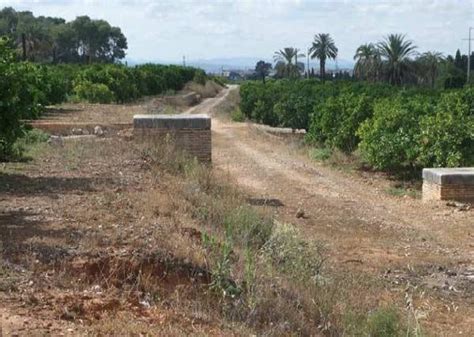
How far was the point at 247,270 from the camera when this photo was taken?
5.20 metres

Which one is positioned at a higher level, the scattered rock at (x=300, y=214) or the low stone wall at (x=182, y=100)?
the low stone wall at (x=182, y=100)

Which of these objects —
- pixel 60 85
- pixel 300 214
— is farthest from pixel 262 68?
pixel 300 214

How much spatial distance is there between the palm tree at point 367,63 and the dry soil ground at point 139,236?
4903 cm

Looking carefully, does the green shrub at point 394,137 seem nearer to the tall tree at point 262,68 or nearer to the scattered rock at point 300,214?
the scattered rock at point 300,214

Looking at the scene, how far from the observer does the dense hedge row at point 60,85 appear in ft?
27.8

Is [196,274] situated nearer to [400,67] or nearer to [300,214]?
[300,214]

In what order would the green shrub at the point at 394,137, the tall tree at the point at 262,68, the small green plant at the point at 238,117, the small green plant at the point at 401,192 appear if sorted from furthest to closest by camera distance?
the tall tree at the point at 262,68 < the small green plant at the point at 238,117 < the green shrub at the point at 394,137 < the small green plant at the point at 401,192

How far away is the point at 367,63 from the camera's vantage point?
2539 inches

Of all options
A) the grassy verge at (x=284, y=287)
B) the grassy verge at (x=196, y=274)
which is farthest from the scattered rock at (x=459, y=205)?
the grassy verge at (x=284, y=287)

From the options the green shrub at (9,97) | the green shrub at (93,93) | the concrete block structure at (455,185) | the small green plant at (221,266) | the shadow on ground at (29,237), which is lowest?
the concrete block structure at (455,185)

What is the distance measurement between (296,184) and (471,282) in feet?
21.3

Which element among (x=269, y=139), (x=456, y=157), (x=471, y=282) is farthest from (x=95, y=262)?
(x=269, y=139)

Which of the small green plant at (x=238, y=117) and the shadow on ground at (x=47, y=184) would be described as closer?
the shadow on ground at (x=47, y=184)

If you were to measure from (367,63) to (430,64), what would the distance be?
204 inches
